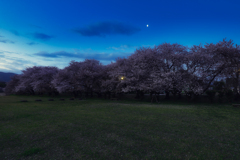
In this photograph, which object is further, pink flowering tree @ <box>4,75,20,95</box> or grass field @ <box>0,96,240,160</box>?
pink flowering tree @ <box>4,75,20,95</box>

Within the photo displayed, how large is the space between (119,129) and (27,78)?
160ft

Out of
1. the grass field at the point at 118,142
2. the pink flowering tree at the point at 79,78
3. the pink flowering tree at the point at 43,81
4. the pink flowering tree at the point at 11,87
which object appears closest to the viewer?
the grass field at the point at 118,142

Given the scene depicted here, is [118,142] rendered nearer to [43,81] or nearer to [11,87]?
[43,81]

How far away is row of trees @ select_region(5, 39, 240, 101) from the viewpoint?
24.9 metres

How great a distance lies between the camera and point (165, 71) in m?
27.5

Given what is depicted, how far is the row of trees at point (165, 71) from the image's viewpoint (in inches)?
979

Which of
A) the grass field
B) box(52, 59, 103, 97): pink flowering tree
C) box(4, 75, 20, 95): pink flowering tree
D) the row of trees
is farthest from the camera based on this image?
box(4, 75, 20, 95): pink flowering tree

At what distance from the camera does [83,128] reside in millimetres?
9352

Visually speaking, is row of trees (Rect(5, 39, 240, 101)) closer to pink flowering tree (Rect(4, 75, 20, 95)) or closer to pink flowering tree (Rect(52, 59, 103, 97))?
pink flowering tree (Rect(52, 59, 103, 97))

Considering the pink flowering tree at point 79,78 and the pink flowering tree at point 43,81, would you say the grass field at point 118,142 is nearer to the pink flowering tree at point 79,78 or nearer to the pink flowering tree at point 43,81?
the pink flowering tree at point 79,78

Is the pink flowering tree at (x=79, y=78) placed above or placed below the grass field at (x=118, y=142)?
above

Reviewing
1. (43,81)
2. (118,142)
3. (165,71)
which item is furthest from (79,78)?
(118,142)

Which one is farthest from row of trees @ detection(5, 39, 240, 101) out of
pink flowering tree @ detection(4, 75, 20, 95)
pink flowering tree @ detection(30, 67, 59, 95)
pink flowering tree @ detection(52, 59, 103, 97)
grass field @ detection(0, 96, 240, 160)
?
pink flowering tree @ detection(4, 75, 20, 95)

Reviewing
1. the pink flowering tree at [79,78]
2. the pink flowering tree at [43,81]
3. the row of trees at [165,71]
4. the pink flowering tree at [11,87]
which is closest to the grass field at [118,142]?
the row of trees at [165,71]
